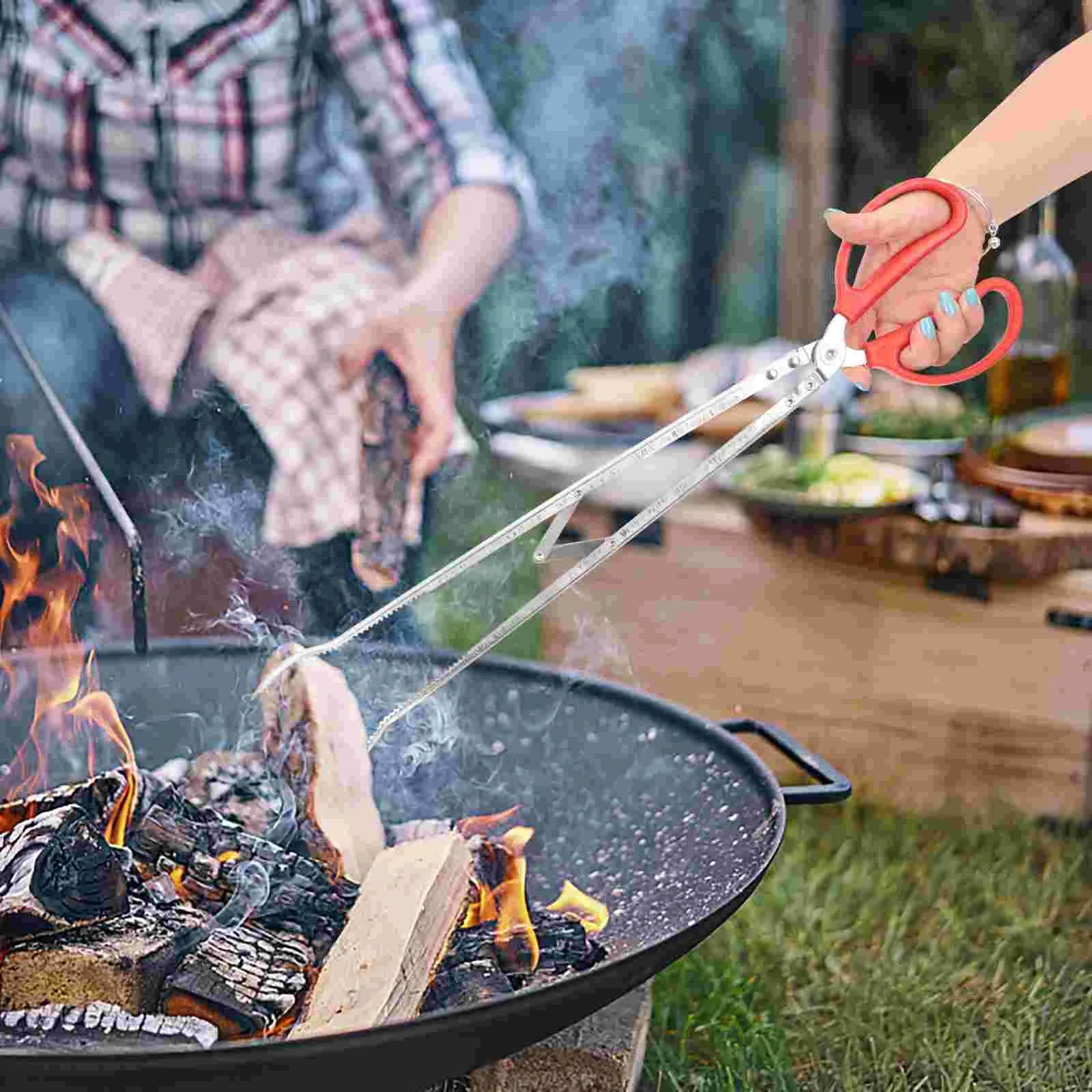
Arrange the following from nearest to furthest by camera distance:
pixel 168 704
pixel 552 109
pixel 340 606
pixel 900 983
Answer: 1. pixel 168 704
2. pixel 900 983
3. pixel 340 606
4. pixel 552 109

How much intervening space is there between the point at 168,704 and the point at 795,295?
2682mm

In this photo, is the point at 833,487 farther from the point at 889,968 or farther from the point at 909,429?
the point at 889,968

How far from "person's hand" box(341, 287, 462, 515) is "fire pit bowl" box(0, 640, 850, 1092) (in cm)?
54

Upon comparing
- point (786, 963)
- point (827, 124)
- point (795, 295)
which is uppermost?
point (827, 124)

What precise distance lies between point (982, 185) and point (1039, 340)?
5.07ft

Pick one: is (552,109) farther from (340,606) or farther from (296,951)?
(296,951)

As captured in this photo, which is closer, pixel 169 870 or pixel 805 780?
pixel 169 870

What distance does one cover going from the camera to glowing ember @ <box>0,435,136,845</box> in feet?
5.40

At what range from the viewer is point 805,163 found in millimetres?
3934

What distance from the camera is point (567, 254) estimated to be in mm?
2799

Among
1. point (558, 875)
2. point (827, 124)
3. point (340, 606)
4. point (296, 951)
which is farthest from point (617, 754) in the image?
point (827, 124)

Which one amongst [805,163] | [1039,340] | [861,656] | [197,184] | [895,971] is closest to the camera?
[895,971]

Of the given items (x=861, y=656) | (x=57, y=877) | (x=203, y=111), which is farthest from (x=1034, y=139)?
(x=203, y=111)

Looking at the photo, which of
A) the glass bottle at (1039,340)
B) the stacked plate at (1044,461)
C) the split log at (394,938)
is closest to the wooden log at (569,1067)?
the split log at (394,938)
